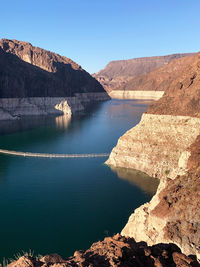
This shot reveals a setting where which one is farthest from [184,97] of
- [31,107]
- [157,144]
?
[31,107]

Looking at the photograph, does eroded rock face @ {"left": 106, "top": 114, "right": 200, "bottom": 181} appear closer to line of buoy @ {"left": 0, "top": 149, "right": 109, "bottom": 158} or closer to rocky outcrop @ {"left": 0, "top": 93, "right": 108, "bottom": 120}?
line of buoy @ {"left": 0, "top": 149, "right": 109, "bottom": 158}

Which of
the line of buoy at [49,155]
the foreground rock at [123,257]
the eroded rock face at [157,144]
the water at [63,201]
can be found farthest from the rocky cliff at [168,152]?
the line of buoy at [49,155]

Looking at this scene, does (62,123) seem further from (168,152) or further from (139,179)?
(168,152)

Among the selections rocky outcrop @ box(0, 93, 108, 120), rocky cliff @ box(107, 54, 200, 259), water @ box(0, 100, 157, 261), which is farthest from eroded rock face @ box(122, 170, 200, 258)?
rocky outcrop @ box(0, 93, 108, 120)

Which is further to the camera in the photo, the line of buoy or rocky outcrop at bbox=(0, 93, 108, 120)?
rocky outcrop at bbox=(0, 93, 108, 120)

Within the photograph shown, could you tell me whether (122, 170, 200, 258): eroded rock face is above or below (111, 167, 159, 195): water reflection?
above

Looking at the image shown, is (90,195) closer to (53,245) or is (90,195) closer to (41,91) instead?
(53,245)

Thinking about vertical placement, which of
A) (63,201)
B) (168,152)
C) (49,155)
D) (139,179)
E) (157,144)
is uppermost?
(157,144)
